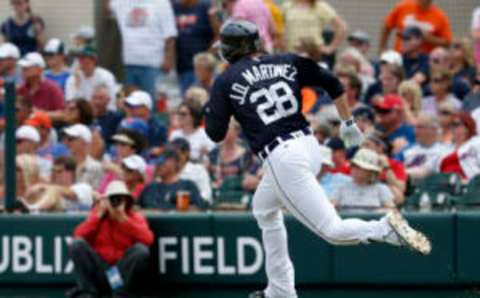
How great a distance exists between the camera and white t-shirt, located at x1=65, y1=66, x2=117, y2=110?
49.7 feet

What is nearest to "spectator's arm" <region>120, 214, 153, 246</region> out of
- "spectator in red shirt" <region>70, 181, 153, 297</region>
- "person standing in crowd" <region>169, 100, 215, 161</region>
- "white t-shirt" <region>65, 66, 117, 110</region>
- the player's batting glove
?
"spectator in red shirt" <region>70, 181, 153, 297</region>

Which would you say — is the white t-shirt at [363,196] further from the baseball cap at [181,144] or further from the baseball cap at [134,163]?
the baseball cap at [134,163]

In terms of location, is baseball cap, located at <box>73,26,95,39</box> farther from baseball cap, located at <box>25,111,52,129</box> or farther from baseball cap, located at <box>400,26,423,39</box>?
baseball cap, located at <box>400,26,423,39</box>

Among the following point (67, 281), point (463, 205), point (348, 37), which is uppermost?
point (348, 37)

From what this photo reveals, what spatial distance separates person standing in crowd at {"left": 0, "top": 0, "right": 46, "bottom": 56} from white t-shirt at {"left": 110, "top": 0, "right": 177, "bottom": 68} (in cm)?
104

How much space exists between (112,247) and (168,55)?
4292mm

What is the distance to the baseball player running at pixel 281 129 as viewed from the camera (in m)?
8.93

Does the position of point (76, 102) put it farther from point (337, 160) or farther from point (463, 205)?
point (463, 205)

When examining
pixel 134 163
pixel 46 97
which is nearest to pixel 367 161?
pixel 134 163

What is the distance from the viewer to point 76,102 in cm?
1448

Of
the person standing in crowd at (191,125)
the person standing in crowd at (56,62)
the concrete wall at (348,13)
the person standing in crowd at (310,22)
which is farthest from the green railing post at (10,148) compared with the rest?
the concrete wall at (348,13)

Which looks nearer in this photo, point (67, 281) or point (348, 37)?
point (67, 281)

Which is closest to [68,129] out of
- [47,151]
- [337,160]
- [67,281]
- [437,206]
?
[47,151]

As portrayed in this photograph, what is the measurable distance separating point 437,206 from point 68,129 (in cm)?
374
